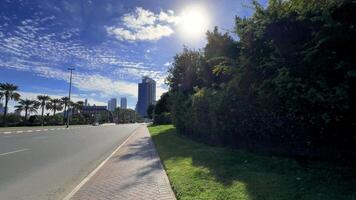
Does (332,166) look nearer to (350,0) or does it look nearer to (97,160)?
(350,0)

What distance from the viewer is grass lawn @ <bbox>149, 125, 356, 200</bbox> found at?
20.5 ft

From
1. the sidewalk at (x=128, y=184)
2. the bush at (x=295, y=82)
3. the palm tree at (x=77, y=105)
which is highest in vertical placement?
the palm tree at (x=77, y=105)

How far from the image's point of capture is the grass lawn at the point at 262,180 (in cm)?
625

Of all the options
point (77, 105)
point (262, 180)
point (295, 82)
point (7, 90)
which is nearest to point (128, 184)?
point (262, 180)

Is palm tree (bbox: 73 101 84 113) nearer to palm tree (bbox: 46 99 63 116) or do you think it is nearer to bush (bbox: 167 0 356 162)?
palm tree (bbox: 46 99 63 116)

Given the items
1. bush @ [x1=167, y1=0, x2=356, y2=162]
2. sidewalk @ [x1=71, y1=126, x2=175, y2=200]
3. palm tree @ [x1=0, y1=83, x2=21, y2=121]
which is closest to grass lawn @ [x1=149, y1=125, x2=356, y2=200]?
sidewalk @ [x1=71, y1=126, x2=175, y2=200]

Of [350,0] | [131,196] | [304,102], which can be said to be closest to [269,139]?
[304,102]

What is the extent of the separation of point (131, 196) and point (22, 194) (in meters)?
2.36

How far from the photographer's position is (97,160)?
1256cm

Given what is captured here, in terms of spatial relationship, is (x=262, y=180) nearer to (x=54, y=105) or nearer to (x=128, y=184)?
(x=128, y=184)

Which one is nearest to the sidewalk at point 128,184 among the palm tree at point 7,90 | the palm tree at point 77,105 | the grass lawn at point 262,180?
the grass lawn at point 262,180

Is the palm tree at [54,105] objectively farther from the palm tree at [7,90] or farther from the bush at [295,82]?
the bush at [295,82]

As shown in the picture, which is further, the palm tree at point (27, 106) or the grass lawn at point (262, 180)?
the palm tree at point (27, 106)

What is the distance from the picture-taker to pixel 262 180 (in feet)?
24.1
